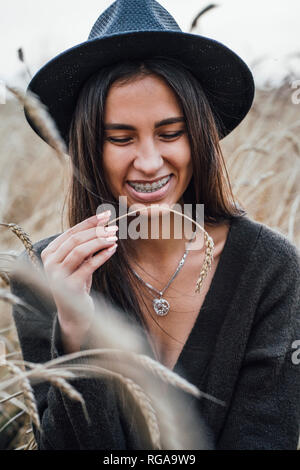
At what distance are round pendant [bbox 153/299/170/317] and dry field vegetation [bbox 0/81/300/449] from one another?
45 cm

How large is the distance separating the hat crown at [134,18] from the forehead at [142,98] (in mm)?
150

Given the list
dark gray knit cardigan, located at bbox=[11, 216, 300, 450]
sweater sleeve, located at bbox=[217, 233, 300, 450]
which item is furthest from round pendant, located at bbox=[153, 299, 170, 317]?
sweater sleeve, located at bbox=[217, 233, 300, 450]

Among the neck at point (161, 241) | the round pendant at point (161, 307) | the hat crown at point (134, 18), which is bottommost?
the round pendant at point (161, 307)

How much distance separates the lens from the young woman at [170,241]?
4.50ft

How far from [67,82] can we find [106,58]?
0.56 feet

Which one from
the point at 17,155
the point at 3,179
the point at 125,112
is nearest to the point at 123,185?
the point at 125,112

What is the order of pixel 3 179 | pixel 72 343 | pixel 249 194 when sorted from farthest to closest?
pixel 3 179 → pixel 249 194 → pixel 72 343

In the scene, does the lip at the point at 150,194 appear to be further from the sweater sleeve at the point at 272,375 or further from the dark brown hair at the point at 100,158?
the sweater sleeve at the point at 272,375

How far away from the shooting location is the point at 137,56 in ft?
4.64

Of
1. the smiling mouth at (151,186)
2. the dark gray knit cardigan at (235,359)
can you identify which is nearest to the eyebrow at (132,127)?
the smiling mouth at (151,186)

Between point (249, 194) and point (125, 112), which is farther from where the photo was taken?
point (249, 194)
